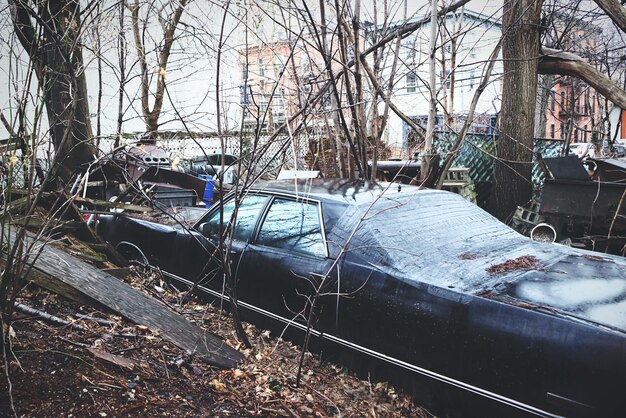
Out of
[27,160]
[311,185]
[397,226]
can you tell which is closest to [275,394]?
[397,226]

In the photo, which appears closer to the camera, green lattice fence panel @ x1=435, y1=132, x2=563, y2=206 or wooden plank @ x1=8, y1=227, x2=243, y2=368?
wooden plank @ x1=8, y1=227, x2=243, y2=368

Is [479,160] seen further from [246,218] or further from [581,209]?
[246,218]

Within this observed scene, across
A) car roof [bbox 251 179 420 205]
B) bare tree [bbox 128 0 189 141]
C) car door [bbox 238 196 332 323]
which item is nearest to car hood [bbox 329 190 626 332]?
car roof [bbox 251 179 420 205]

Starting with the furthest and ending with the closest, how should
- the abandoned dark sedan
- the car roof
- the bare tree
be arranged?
the bare tree → the car roof → the abandoned dark sedan

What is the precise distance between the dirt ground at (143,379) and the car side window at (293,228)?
83 cm

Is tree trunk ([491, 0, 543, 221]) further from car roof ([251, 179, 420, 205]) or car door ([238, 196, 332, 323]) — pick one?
car door ([238, 196, 332, 323])

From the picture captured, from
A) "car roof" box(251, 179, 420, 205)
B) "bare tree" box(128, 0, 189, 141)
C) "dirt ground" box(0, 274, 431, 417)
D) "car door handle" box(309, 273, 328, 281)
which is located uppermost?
"bare tree" box(128, 0, 189, 141)

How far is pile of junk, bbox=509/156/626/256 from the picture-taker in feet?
19.9

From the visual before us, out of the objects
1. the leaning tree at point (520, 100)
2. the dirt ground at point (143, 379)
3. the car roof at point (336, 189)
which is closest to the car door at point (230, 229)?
the car roof at point (336, 189)

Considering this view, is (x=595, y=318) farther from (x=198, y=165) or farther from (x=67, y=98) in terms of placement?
(x=198, y=165)

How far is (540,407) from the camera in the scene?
2531 millimetres

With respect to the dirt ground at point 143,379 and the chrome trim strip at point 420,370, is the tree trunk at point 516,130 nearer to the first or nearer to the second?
the chrome trim strip at point 420,370

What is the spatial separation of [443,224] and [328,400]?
1611 millimetres

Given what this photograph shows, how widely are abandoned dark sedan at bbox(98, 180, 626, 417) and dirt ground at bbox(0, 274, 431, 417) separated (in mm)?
294
